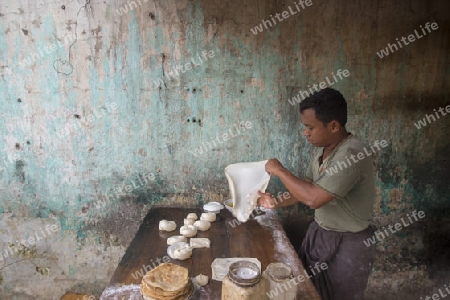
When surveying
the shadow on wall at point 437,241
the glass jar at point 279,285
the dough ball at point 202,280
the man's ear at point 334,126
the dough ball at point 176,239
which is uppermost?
the man's ear at point 334,126

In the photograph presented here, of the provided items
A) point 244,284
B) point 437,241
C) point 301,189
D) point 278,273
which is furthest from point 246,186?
point 437,241

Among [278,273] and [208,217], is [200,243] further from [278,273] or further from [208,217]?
[278,273]

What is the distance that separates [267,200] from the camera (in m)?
2.47

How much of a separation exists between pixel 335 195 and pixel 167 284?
42.7 inches

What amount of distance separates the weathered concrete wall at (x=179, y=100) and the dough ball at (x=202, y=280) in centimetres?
128

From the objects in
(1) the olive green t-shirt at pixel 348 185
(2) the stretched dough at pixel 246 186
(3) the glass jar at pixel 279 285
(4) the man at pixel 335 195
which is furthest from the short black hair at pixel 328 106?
(3) the glass jar at pixel 279 285

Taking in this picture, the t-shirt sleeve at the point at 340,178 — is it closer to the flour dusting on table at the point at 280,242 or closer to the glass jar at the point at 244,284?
the flour dusting on table at the point at 280,242

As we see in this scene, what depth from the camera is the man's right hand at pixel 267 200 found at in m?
2.43

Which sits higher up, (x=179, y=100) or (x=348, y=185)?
(x=179, y=100)

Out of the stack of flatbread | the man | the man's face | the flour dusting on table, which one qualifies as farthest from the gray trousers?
the stack of flatbread

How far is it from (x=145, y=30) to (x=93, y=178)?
4.58 ft

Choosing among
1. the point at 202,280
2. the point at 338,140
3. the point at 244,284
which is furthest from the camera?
the point at 338,140

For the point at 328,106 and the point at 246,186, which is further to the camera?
the point at 246,186

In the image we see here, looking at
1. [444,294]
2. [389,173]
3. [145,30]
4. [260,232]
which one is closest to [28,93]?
[145,30]
